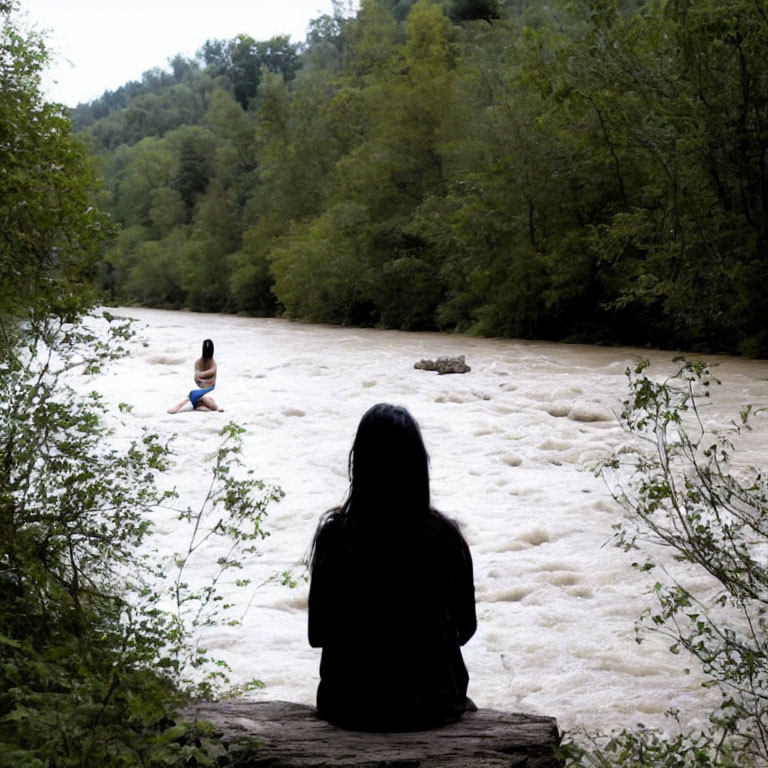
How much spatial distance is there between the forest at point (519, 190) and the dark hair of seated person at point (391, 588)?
274 cm

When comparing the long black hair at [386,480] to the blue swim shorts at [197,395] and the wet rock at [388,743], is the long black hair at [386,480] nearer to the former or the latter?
the wet rock at [388,743]

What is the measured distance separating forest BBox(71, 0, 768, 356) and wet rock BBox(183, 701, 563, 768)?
9.68 ft

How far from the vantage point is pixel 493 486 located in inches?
381

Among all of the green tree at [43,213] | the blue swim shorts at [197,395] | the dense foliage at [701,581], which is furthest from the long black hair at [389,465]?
the blue swim shorts at [197,395]

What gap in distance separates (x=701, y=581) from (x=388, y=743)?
178 inches

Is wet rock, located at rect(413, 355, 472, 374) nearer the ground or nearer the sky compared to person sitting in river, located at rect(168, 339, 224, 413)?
nearer the sky

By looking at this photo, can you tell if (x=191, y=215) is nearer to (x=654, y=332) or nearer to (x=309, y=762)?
(x=654, y=332)

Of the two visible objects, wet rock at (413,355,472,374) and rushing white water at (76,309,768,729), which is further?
wet rock at (413,355,472,374)

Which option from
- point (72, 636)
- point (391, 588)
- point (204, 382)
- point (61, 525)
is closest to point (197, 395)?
point (204, 382)

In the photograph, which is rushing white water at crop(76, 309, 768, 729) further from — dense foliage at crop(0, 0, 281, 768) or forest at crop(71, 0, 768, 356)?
forest at crop(71, 0, 768, 356)

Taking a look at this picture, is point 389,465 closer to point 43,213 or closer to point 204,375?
point 43,213

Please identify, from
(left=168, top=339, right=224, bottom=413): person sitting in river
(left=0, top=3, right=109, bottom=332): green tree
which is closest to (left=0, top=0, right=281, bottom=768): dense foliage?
(left=0, top=3, right=109, bottom=332): green tree

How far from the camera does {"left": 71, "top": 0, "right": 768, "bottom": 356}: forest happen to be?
16438mm

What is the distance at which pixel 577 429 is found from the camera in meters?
11.9
